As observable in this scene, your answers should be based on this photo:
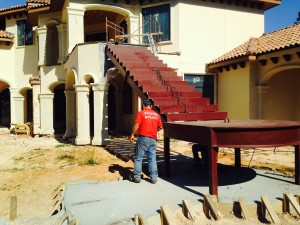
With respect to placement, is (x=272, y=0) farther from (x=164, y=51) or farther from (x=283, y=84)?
(x=164, y=51)

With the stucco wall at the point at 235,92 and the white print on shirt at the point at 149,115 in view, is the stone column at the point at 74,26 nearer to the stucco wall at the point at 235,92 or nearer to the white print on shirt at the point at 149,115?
the stucco wall at the point at 235,92

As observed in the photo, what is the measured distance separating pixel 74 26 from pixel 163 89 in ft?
25.6

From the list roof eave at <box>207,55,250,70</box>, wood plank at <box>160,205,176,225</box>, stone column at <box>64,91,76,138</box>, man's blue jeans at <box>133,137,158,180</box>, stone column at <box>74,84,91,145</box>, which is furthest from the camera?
stone column at <box>64,91,76,138</box>

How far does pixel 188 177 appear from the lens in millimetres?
6684

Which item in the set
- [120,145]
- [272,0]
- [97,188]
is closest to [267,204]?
[97,188]

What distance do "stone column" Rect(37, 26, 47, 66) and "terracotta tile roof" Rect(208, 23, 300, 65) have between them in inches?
391

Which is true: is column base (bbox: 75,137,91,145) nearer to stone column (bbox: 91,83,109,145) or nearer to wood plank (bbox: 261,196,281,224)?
stone column (bbox: 91,83,109,145)

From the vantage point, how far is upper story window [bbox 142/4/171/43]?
15.3 metres

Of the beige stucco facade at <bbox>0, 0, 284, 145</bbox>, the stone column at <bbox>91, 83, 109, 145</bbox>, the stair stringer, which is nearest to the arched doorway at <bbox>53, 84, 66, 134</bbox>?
the beige stucco facade at <bbox>0, 0, 284, 145</bbox>

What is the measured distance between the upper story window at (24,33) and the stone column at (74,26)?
7.21 meters

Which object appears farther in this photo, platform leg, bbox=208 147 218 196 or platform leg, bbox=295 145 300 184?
platform leg, bbox=295 145 300 184

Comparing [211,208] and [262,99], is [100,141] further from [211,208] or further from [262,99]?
[211,208]

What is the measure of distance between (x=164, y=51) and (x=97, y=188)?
35.1 feet

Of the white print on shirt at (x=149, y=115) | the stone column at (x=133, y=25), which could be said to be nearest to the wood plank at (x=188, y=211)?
the white print on shirt at (x=149, y=115)
